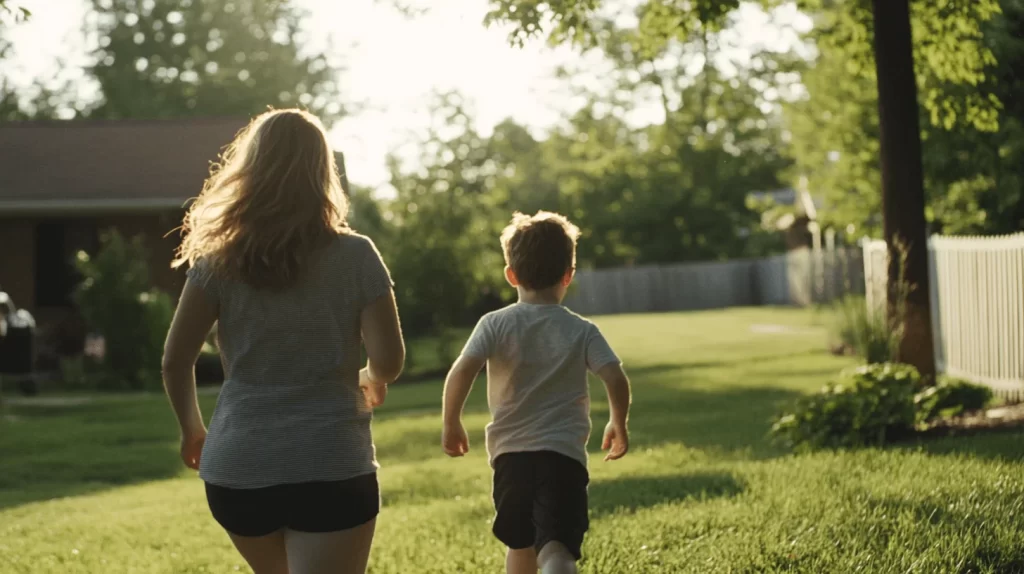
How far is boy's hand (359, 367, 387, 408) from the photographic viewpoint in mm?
3486

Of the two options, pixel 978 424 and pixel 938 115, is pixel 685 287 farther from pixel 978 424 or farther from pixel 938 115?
pixel 978 424

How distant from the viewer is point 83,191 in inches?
914

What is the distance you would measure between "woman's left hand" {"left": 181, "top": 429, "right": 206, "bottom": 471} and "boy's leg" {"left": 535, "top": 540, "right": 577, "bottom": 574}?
1.29 m

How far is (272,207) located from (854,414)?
7.52 metres

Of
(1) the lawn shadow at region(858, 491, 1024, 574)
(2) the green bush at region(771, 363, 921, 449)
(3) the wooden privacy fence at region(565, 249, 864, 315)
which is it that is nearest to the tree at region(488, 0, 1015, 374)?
(2) the green bush at region(771, 363, 921, 449)

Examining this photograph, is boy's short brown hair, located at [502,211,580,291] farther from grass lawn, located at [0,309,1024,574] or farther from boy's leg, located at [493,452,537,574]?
grass lawn, located at [0,309,1024,574]

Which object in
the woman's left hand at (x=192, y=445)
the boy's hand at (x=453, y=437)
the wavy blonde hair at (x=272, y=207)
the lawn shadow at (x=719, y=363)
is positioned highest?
the wavy blonde hair at (x=272, y=207)

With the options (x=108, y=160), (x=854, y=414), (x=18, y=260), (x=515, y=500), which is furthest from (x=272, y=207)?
(x=18, y=260)

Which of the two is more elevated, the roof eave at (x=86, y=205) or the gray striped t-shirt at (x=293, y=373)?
the roof eave at (x=86, y=205)

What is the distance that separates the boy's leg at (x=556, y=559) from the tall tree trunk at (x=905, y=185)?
27.7 ft

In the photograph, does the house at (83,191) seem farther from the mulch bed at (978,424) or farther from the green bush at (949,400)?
the mulch bed at (978,424)

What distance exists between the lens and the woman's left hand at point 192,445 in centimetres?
353

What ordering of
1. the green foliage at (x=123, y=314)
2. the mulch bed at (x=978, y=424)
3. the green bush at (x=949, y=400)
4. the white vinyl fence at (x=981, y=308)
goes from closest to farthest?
the mulch bed at (x=978, y=424)
the green bush at (x=949, y=400)
the white vinyl fence at (x=981, y=308)
the green foliage at (x=123, y=314)

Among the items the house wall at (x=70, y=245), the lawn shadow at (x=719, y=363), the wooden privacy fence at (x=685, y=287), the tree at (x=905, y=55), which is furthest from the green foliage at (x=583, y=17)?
the wooden privacy fence at (x=685, y=287)
